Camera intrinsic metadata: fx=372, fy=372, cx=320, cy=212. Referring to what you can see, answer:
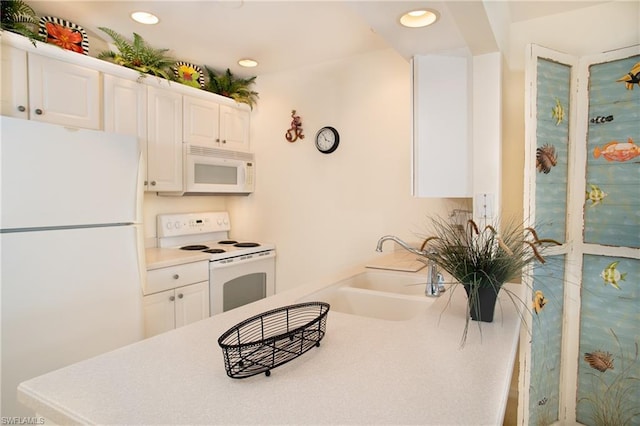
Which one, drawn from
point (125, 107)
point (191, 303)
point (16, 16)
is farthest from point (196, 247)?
point (16, 16)

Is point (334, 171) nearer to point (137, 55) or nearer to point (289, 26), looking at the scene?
point (289, 26)

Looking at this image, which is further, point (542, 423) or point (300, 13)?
point (300, 13)

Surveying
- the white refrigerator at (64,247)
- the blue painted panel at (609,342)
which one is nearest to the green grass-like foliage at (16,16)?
the white refrigerator at (64,247)

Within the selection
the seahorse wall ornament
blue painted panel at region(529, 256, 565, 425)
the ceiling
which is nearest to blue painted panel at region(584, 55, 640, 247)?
blue painted panel at region(529, 256, 565, 425)

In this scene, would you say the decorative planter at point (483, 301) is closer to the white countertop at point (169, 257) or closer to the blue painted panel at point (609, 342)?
the blue painted panel at point (609, 342)

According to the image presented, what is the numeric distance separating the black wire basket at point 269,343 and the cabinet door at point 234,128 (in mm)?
2432

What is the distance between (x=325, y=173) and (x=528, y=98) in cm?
160

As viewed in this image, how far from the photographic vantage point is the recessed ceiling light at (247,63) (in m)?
3.10

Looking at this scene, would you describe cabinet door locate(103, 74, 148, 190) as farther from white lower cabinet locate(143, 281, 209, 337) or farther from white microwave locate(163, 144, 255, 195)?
white lower cabinet locate(143, 281, 209, 337)

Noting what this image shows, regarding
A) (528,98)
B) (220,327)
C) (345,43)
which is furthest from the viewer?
(345,43)

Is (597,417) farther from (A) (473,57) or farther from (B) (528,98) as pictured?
(A) (473,57)

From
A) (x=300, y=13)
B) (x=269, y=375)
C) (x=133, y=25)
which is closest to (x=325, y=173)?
(x=300, y=13)

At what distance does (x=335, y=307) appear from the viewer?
1806 millimetres

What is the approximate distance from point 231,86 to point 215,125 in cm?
43
